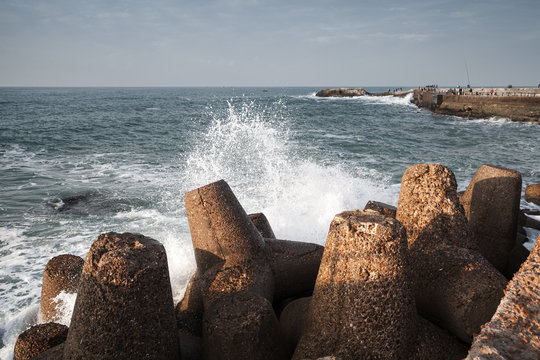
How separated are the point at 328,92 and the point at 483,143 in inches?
2443

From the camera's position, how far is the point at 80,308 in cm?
220

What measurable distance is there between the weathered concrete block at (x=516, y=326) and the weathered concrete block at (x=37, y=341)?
10.0ft

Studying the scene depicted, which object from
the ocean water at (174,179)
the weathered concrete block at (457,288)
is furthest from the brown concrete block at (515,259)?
the ocean water at (174,179)

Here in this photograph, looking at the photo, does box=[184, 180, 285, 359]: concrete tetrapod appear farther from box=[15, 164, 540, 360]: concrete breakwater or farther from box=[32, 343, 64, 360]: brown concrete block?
box=[32, 343, 64, 360]: brown concrete block

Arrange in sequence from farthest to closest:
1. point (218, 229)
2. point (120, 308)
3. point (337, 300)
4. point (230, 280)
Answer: point (218, 229) < point (230, 280) < point (337, 300) < point (120, 308)

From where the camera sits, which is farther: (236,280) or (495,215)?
(495,215)

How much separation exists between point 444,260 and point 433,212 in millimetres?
409

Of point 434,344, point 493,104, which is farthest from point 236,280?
point 493,104

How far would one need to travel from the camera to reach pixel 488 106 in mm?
29531

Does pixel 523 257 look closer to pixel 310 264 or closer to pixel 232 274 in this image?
pixel 310 264

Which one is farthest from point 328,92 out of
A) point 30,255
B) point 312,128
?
point 30,255

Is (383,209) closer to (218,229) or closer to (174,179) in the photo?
(218,229)

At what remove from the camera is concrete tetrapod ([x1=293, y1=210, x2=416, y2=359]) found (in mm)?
2191

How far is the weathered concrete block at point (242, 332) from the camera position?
2.46 m
